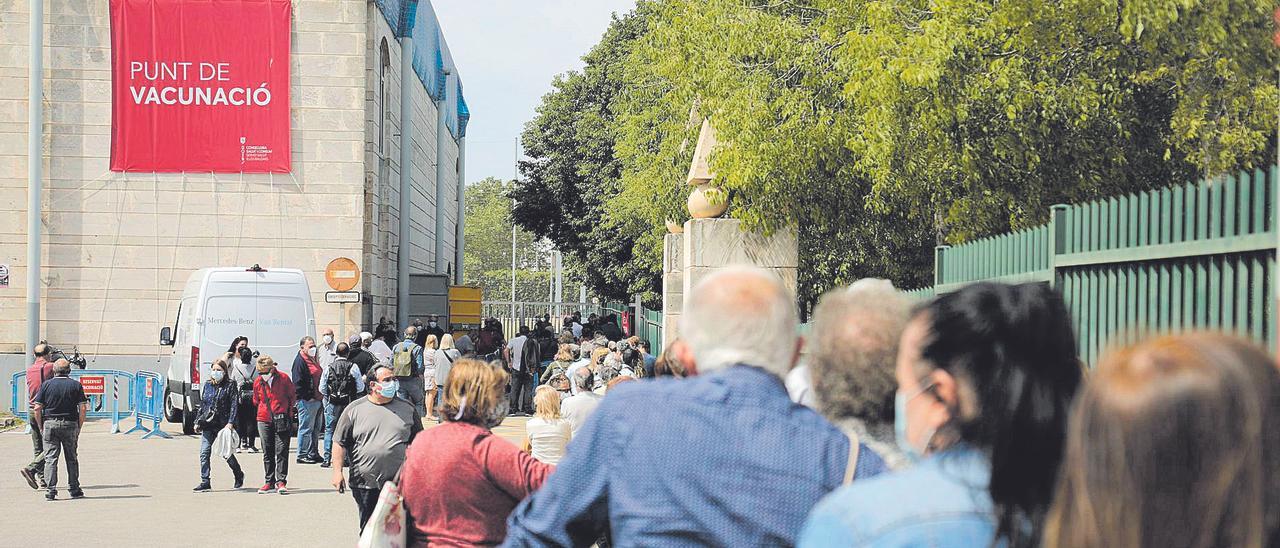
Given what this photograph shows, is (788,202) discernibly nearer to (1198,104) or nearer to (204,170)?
(1198,104)

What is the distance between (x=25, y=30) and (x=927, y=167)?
2013cm

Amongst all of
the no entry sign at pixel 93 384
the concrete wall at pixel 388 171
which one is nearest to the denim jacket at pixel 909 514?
the no entry sign at pixel 93 384

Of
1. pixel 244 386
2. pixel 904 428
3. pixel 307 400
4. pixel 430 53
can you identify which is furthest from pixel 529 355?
pixel 430 53

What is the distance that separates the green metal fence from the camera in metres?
4.32

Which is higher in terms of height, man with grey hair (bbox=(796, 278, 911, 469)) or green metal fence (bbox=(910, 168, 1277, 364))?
green metal fence (bbox=(910, 168, 1277, 364))

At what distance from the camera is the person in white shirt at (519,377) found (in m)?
23.4

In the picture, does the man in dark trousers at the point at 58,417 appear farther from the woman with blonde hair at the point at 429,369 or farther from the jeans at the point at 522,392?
the jeans at the point at 522,392

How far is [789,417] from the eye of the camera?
299cm

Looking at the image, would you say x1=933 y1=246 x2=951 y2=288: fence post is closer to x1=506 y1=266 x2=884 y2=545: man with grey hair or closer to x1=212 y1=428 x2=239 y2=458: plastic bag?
x1=506 y1=266 x2=884 y2=545: man with grey hair

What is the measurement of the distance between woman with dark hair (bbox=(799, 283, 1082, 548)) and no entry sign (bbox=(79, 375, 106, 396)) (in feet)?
67.9

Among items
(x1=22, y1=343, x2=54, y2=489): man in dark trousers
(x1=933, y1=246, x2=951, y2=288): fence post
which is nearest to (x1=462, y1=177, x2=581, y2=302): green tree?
(x1=22, y1=343, x2=54, y2=489): man in dark trousers

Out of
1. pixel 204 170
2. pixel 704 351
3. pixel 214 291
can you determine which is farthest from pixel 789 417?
pixel 204 170

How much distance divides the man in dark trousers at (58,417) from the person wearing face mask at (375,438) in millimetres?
6514

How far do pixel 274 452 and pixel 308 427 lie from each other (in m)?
3.13
